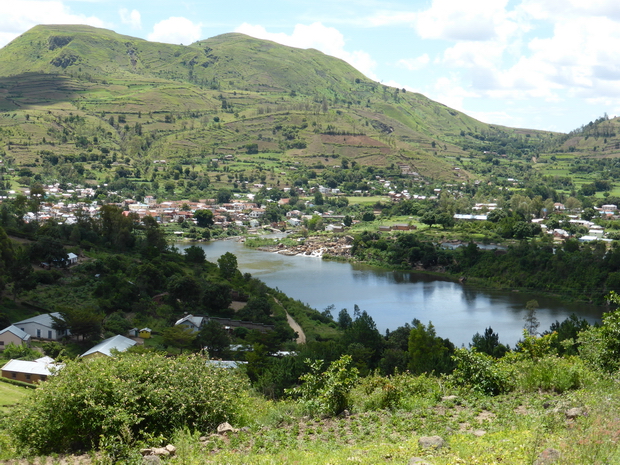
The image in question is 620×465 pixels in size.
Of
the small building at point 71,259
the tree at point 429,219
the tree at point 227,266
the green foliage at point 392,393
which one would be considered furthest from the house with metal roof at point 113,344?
the tree at point 429,219

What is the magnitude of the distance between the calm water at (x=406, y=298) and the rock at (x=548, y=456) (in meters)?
16.4

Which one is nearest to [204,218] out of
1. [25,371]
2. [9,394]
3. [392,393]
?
[25,371]

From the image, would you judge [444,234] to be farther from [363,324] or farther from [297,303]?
[363,324]

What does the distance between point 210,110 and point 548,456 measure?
82.5 meters

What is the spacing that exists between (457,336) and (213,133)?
57.7m

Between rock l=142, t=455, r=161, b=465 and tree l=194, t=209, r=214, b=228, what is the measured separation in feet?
133

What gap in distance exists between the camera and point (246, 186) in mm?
58938

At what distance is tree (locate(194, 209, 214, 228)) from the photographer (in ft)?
145

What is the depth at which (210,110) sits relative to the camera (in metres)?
82.8

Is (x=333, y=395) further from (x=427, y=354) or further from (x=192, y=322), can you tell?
(x=192, y=322)

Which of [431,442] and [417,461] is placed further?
[431,442]

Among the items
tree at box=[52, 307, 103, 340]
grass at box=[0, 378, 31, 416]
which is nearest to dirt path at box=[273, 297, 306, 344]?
tree at box=[52, 307, 103, 340]

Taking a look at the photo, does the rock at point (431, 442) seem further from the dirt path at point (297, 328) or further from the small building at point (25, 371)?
the dirt path at point (297, 328)

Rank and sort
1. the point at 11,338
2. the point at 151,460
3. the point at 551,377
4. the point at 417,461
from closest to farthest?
the point at 417,461
the point at 151,460
the point at 551,377
the point at 11,338
